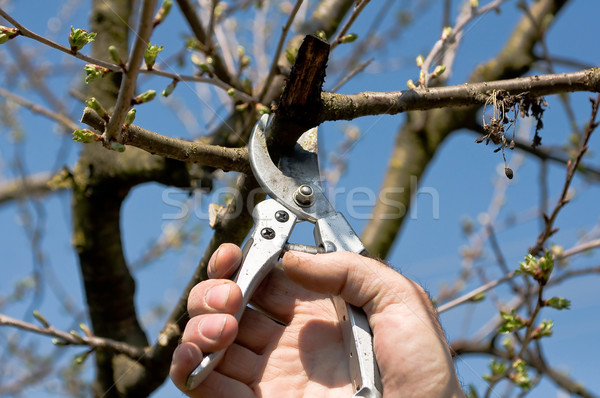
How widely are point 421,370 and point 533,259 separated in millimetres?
947

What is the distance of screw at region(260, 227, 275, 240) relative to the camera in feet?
6.95

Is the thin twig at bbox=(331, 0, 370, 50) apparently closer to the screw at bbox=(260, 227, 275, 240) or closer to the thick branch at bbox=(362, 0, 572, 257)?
the screw at bbox=(260, 227, 275, 240)

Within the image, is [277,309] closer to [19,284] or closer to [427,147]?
[427,147]

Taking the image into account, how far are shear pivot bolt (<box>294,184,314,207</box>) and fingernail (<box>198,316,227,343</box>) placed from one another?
1.79 ft

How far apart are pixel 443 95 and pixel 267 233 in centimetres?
89

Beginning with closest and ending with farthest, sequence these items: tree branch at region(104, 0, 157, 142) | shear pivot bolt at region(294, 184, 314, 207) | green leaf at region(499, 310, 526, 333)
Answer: tree branch at region(104, 0, 157, 142)
shear pivot bolt at region(294, 184, 314, 207)
green leaf at region(499, 310, 526, 333)

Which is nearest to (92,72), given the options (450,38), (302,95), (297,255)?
(302,95)

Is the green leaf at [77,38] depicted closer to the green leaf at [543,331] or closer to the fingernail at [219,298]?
the fingernail at [219,298]

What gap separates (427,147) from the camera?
439cm

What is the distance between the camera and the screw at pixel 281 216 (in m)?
2.19

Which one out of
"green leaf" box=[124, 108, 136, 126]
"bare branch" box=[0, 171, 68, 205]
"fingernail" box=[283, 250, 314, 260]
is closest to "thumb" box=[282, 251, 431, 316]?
"fingernail" box=[283, 250, 314, 260]

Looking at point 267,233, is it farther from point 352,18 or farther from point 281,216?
point 352,18

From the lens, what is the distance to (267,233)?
2127 millimetres

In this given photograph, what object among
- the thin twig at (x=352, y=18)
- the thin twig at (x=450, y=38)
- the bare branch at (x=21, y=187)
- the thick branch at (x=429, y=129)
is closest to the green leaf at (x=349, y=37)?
the thin twig at (x=352, y=18)
